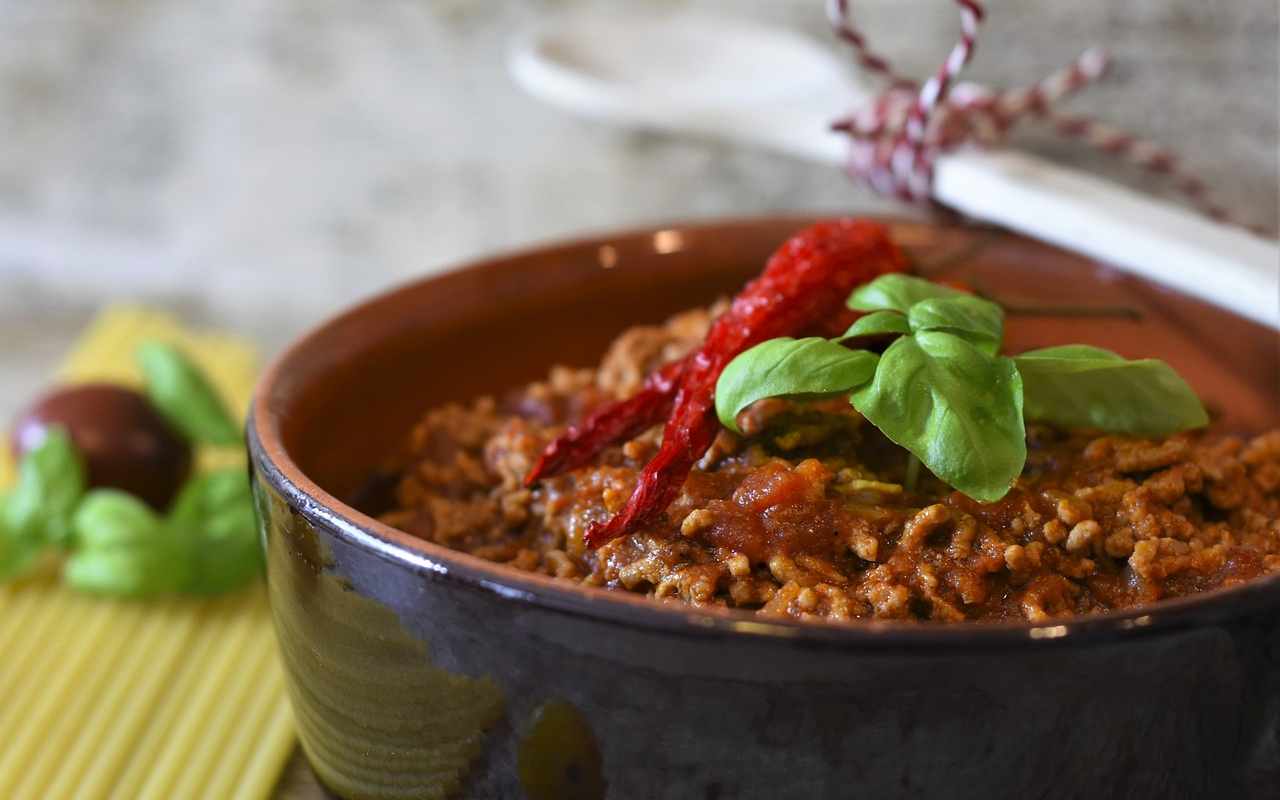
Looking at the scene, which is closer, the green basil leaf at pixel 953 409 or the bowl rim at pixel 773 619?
the bowl rim at pixel 773 619

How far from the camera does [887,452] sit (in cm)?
119

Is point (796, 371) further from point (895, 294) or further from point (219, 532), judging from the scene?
point (219, 532)

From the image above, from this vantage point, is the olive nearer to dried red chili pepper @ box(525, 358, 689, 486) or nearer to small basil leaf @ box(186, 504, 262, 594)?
small basil leaf @ box(186, 504, 262, 594)

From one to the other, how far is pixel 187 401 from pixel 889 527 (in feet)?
4.27

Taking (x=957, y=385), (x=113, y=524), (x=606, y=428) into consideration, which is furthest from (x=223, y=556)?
(x=957, y=385)

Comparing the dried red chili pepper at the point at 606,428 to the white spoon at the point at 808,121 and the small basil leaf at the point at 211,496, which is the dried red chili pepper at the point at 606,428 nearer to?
the white spoon at the point at 808,121

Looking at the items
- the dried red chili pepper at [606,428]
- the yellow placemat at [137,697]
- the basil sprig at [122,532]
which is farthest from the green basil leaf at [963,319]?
the basil sprig at [122,532]

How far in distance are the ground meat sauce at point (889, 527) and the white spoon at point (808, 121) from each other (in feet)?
0.66

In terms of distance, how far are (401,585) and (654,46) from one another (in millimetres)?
1376

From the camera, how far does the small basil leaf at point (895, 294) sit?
3.91 ft

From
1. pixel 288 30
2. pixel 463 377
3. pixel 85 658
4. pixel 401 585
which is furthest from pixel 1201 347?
pixel 288 30

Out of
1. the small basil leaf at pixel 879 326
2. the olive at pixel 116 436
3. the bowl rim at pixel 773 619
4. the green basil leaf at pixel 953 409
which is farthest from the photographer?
the olive at pixel 116 436

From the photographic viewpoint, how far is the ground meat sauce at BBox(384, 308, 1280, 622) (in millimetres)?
1041

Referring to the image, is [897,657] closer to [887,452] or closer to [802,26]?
[887,452]
